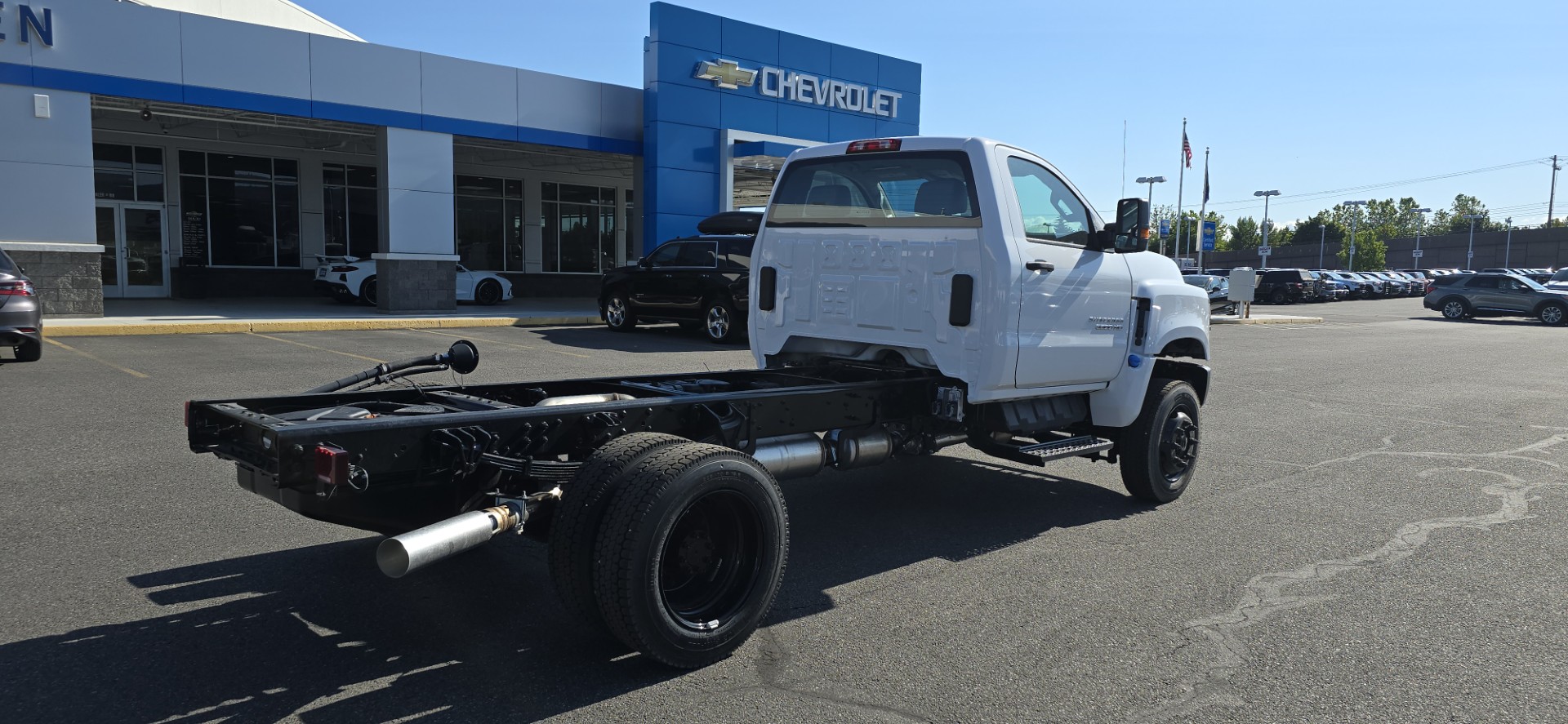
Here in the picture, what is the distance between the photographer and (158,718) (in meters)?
3.21

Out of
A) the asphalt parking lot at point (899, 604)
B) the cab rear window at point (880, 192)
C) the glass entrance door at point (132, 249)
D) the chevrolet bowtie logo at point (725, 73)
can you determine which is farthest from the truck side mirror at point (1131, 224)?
the glass entrance door at point (132, 249)

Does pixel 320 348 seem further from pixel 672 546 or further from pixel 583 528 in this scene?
pixel 583 528

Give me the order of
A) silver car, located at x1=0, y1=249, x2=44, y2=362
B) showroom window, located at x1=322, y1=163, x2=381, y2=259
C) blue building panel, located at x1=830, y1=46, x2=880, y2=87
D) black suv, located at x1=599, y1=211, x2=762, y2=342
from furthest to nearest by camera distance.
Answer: showroom window, located at x1=322, y1=163, x2=381, y2=259 → blue building panel, located at x1=830, y1=46, x2=880, y2=87 → black suv, located at x1=599, y1=211, x2=762, y2=342 → silver car, located at x1=0, y1=249, x2=44, y2=362

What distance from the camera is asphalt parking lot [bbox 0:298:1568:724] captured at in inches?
138

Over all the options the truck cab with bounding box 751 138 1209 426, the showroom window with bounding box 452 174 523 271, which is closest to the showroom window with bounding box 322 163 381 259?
the showroom window with bounding box 452 174 523 271

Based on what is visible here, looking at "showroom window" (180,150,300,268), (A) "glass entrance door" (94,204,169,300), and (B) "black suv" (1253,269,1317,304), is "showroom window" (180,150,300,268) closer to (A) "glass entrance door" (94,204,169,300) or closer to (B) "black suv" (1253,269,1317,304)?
(A) "glass entrance door" (94,204,169,300)

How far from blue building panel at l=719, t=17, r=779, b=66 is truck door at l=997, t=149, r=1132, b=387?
18766 millimetres

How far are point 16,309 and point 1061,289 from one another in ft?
36.0

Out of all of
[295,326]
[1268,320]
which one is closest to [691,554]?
[295,326]

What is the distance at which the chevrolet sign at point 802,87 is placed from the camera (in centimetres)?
2344

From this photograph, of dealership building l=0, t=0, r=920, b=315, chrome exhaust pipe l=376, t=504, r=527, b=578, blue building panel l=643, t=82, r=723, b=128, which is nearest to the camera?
chrome exhaust pipe l=376, t=504, r=527, b=578

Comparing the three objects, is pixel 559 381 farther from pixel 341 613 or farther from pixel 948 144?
pixel 948 144

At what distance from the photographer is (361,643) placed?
12.7 ft

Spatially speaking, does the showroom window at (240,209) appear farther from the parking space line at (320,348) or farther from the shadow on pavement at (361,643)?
the shadow on pavement at (361,643)
